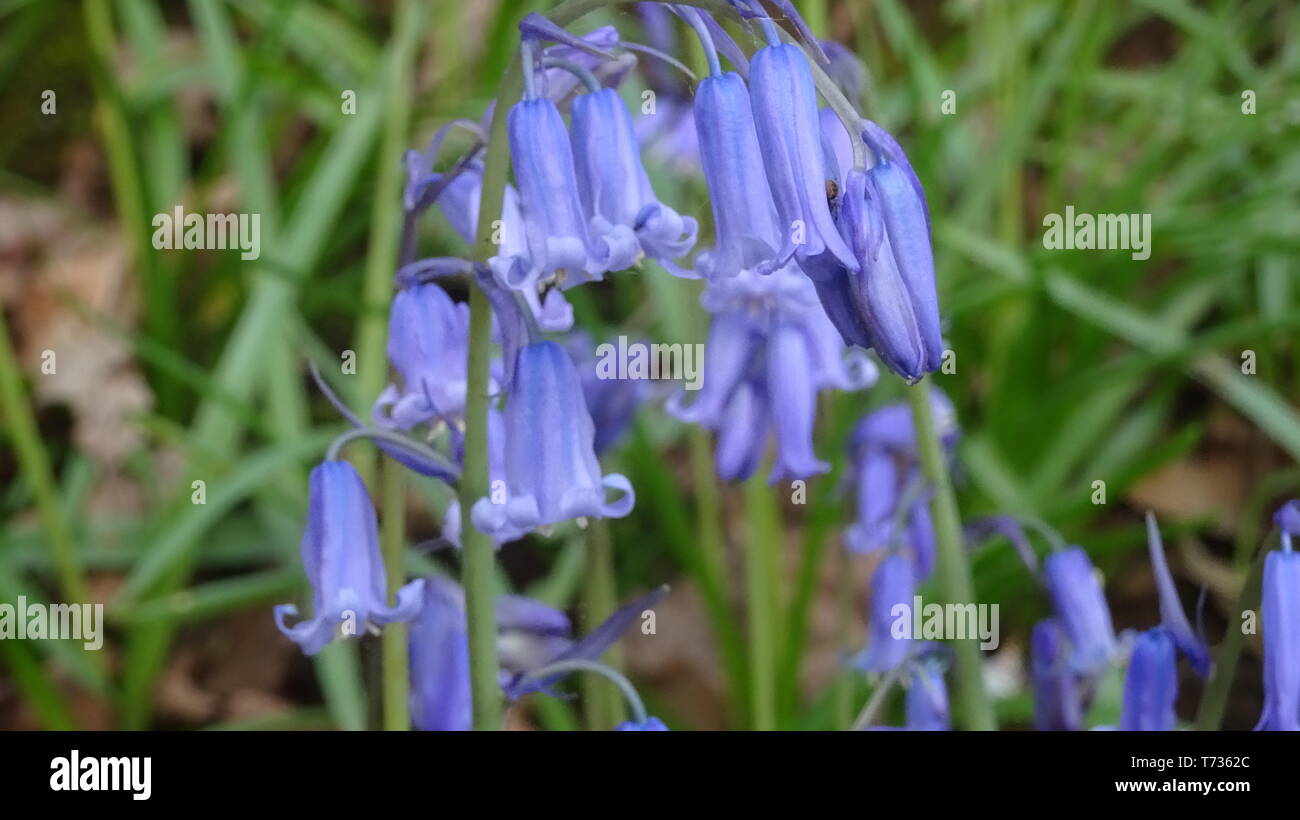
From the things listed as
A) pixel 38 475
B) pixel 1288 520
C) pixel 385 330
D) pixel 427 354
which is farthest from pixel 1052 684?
pixel 38 475

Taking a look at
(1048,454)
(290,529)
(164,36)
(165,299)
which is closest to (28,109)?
(164,36)

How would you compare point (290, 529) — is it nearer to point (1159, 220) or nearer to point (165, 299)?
point (165, 299)

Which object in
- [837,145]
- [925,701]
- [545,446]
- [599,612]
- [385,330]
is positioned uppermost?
[385,330]

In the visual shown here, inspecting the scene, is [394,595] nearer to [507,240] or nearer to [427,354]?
[427,354]

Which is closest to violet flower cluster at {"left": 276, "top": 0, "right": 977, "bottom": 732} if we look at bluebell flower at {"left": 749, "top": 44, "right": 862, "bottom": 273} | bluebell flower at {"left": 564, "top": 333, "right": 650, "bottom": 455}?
bluebell flower at {"left": 749, "top": 44, "right": 862, "bottom": 273}

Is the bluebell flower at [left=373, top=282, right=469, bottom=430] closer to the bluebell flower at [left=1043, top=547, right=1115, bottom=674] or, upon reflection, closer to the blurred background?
the bluebell flower at [left=1043, top=547, right=1115, bottom=674]

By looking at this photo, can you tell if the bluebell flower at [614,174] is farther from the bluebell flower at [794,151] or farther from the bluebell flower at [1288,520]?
the bluebell flower at [1288,520]
